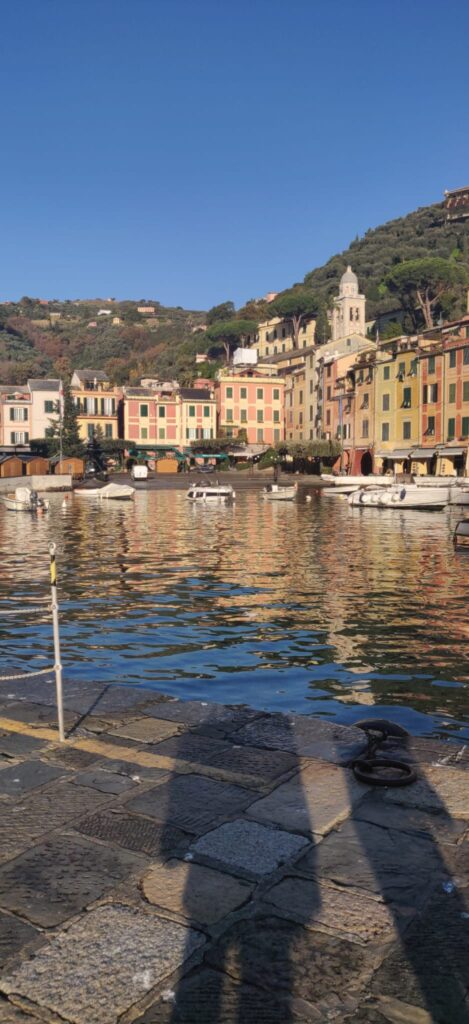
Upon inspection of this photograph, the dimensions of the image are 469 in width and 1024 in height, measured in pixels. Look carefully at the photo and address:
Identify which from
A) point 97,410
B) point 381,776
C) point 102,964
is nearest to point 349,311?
point 97,410

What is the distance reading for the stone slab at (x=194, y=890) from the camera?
4043 millimetres

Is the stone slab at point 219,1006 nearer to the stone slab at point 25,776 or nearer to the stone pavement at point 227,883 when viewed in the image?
the stone pavement at point 227,883

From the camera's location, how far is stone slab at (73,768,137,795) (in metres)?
5.66

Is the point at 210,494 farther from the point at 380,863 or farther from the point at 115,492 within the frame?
the point at 380,863

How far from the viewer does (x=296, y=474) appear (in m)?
83.8

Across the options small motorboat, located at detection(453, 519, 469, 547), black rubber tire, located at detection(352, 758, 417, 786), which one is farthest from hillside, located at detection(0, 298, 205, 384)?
black rubber tire, located at detection(352, 758, 417, 786)

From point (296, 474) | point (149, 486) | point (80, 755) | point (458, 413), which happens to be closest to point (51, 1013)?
point (80, 755)

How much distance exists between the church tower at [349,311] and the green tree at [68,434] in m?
46.5

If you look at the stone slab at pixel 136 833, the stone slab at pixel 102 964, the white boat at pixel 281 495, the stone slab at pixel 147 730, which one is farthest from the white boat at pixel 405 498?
the stone slab at pixel 102 964

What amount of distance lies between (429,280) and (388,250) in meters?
46.3

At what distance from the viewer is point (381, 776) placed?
19.6 ft

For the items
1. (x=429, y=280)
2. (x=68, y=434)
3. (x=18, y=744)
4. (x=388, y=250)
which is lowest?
(x=18, y=744)

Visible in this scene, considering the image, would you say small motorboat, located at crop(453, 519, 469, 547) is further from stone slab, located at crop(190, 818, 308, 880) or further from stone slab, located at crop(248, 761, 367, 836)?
stone slab, located at crop(190, 818, 308, 880)

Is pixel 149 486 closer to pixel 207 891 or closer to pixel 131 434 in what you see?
pixel 131 434
